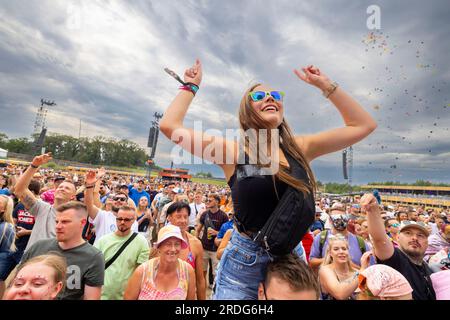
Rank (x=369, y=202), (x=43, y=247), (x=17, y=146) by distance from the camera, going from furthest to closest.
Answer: (x=17, y=146) < (x=43, y=247) < (x=369, y=202)

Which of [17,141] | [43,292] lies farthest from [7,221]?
[17,141]

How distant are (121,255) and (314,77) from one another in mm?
3137

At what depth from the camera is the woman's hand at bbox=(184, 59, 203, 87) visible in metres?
1.33

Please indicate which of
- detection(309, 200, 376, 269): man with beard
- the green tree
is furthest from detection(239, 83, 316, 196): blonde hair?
the green tree

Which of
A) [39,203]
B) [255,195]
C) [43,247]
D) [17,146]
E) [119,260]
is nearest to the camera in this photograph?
[255,195]

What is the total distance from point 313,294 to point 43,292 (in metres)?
1.83

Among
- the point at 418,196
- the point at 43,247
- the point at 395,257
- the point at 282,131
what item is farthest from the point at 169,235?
the point at 418,196

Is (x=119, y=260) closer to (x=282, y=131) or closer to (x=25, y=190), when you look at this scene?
(x=25, y=190)

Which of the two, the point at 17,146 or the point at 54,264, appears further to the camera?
the point at 17,146

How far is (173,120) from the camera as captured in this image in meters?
1.19

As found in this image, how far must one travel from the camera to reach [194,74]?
1.37 m

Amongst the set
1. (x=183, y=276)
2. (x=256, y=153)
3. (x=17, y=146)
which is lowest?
(x=183, y=276)
